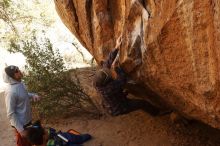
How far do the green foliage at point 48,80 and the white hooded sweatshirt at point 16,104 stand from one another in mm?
3126

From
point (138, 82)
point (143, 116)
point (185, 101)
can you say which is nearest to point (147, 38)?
point (185, 101)

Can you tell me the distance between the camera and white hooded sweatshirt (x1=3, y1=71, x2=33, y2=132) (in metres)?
5.70

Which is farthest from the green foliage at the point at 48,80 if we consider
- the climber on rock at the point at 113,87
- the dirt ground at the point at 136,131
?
the climber on rock at the point at 113,87

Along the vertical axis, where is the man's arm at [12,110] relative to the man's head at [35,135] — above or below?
above

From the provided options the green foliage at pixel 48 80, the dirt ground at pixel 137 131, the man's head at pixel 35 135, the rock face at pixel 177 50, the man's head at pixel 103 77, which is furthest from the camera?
the green foliage at pixel 48 80

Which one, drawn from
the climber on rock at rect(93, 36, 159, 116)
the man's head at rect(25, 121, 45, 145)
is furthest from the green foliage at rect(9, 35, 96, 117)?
the man's head at rect(25, 121, 45, 145)

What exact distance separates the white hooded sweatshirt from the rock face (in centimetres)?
177

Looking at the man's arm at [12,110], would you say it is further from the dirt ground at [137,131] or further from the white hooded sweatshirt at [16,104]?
the dirt ground at [137,131]

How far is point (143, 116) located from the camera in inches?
339

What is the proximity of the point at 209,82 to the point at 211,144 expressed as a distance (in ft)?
10.7

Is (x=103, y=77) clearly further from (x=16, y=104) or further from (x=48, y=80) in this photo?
(x=48, y=80)

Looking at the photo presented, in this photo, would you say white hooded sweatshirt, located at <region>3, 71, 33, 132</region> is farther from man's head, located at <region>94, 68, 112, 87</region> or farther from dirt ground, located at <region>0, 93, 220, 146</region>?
dirt ground, located at <region>0, 93, 220, 146</region>

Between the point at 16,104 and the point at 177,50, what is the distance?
2824mm

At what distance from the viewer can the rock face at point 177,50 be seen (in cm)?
407
